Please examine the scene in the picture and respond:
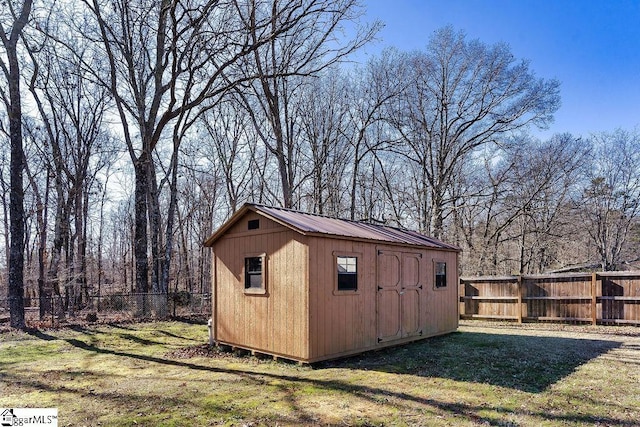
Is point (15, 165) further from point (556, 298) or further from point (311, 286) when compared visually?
point (556, 298)

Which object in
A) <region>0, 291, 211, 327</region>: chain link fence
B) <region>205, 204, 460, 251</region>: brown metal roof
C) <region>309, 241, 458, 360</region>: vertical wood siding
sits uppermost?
<region>205, 204, 460, 251</region>: brown metal roof

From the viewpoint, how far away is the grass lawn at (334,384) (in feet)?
13.9

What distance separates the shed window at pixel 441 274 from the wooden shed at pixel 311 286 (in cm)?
80

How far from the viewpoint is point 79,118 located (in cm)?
1733

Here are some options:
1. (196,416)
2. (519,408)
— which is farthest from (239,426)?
(519,408)

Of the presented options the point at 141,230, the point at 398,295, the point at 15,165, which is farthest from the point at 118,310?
the point at 398,295

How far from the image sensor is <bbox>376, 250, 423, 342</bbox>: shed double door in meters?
7.67

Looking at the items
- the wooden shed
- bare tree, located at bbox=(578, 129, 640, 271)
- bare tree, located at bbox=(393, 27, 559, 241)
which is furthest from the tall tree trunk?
bare tree, located at bbox=(578, 129, 640, 271)

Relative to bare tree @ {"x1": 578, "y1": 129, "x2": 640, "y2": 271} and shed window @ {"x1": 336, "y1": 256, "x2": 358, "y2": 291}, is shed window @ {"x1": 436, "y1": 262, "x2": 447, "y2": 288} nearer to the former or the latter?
shed window @ {"x1": 336, "y1": 256, "x2": 358, "y2": 291}

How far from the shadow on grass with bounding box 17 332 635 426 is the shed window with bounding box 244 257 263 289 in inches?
58.6

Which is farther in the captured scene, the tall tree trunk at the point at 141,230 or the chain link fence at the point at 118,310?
the tall tree trunk at the point at 141,230

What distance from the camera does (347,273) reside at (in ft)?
23.0

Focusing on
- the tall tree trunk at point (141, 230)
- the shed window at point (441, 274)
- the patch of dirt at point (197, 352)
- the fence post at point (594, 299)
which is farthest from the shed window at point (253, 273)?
the fence post at point (594, 299)

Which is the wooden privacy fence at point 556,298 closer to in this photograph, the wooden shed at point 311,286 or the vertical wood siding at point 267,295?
the wooden shed at point 311,286
